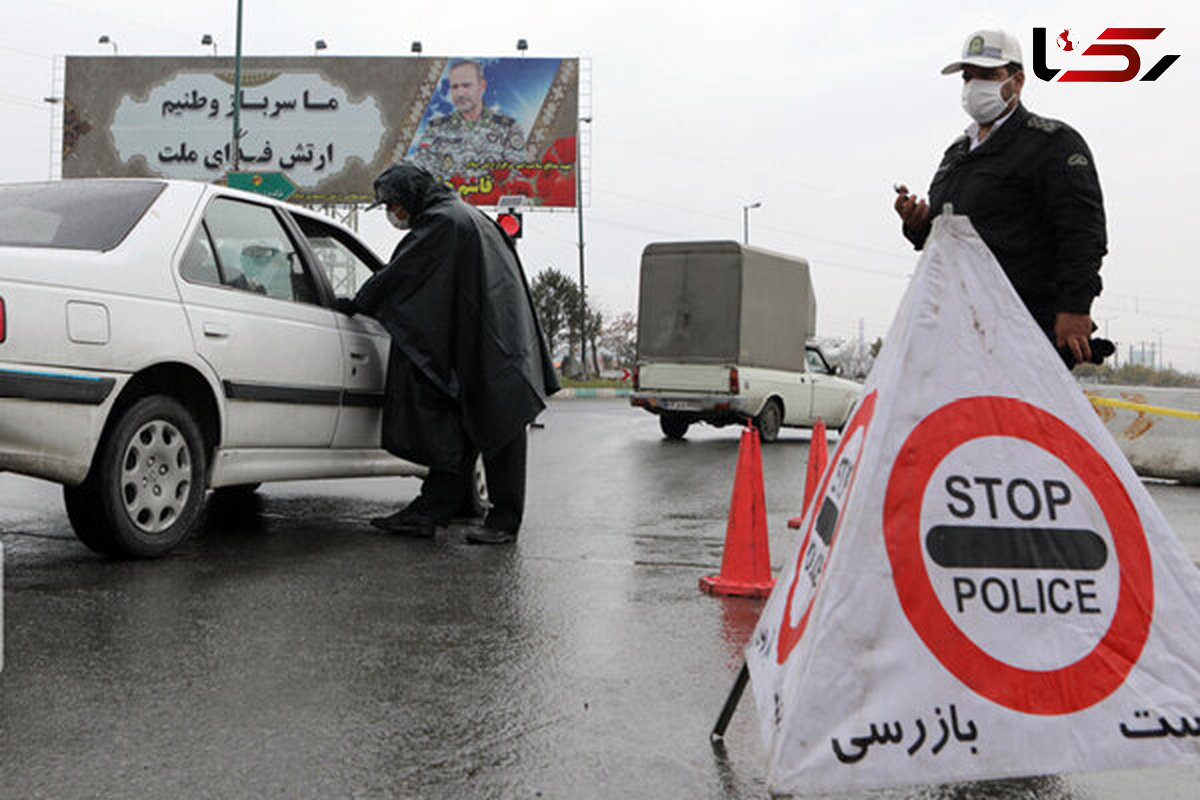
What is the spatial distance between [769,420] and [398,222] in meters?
10.9

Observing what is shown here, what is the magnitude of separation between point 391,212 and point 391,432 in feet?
3.74

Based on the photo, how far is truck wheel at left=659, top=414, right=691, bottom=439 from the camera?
53.8 ft

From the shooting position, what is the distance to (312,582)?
4684 millimetres

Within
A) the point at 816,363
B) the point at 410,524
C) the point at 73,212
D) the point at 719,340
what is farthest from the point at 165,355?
the point at 816,363

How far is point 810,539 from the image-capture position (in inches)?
106

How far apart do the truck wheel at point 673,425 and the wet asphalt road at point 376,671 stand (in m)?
9.99

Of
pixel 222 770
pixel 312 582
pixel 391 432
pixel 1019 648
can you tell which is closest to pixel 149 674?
pixel 222 770

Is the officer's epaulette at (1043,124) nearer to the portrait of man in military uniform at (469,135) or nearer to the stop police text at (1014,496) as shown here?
the stop police text at (1014,496)

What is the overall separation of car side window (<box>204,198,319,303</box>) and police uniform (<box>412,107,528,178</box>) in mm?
35460

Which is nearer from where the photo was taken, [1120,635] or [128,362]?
[1120,635]

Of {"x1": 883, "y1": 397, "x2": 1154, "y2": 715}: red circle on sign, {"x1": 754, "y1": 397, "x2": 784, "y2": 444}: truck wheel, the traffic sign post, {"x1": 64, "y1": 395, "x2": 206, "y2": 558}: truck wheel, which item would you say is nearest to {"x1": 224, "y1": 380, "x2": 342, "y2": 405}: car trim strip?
{"x1": 64, "y1": 395, "x2": 206, "y2": 558}: truck wheel

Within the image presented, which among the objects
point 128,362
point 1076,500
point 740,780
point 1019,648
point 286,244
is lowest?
point 740,780

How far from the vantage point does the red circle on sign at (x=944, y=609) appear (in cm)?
242

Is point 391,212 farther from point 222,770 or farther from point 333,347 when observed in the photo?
point 222,770
